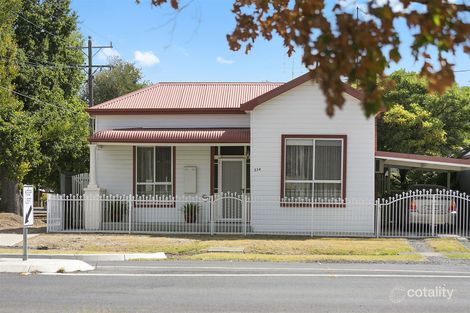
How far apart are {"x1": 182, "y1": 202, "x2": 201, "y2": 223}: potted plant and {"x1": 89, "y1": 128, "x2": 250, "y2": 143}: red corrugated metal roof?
7.22 ft

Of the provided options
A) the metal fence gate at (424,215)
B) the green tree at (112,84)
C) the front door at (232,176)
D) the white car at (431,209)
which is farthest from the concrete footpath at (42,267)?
the green tree at (112,84)

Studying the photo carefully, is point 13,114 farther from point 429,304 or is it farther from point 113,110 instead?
point 429,304

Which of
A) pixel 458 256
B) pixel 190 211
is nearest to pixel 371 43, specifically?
pixel 458 256

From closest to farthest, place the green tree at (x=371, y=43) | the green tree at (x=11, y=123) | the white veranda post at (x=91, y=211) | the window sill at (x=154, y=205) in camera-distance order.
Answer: the green tree at (x=371, y=43) → the white veranda post at (x=91, y=211) → the window sill at (x=154, y=205) → the green tree at (x=11, y=123)

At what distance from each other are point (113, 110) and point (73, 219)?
408cm

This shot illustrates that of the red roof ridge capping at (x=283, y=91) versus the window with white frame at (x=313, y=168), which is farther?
the window with white frame at (x=313, y=168)

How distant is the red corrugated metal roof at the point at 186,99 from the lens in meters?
20.2

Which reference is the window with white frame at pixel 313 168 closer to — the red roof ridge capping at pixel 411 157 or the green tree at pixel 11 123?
A: the red roof ridge capping at pixel 411 157

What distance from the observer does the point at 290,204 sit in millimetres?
17828

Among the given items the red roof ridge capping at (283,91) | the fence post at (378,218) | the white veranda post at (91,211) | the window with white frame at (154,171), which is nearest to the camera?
the fence post at (378,218)

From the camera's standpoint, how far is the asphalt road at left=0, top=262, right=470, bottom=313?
8.08 metres

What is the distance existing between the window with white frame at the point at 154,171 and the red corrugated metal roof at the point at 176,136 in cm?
104

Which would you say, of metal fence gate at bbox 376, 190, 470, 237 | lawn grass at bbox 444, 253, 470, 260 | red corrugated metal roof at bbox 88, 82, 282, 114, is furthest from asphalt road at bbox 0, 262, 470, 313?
red corrugated metal roof at bbox 88, 82, 282, 114

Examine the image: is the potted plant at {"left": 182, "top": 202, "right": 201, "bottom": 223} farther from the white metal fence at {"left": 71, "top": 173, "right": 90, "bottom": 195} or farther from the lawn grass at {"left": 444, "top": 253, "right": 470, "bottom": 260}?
the lawn grass at {"left": 444, "top": 253, "right": 470, "bottom": 260}
